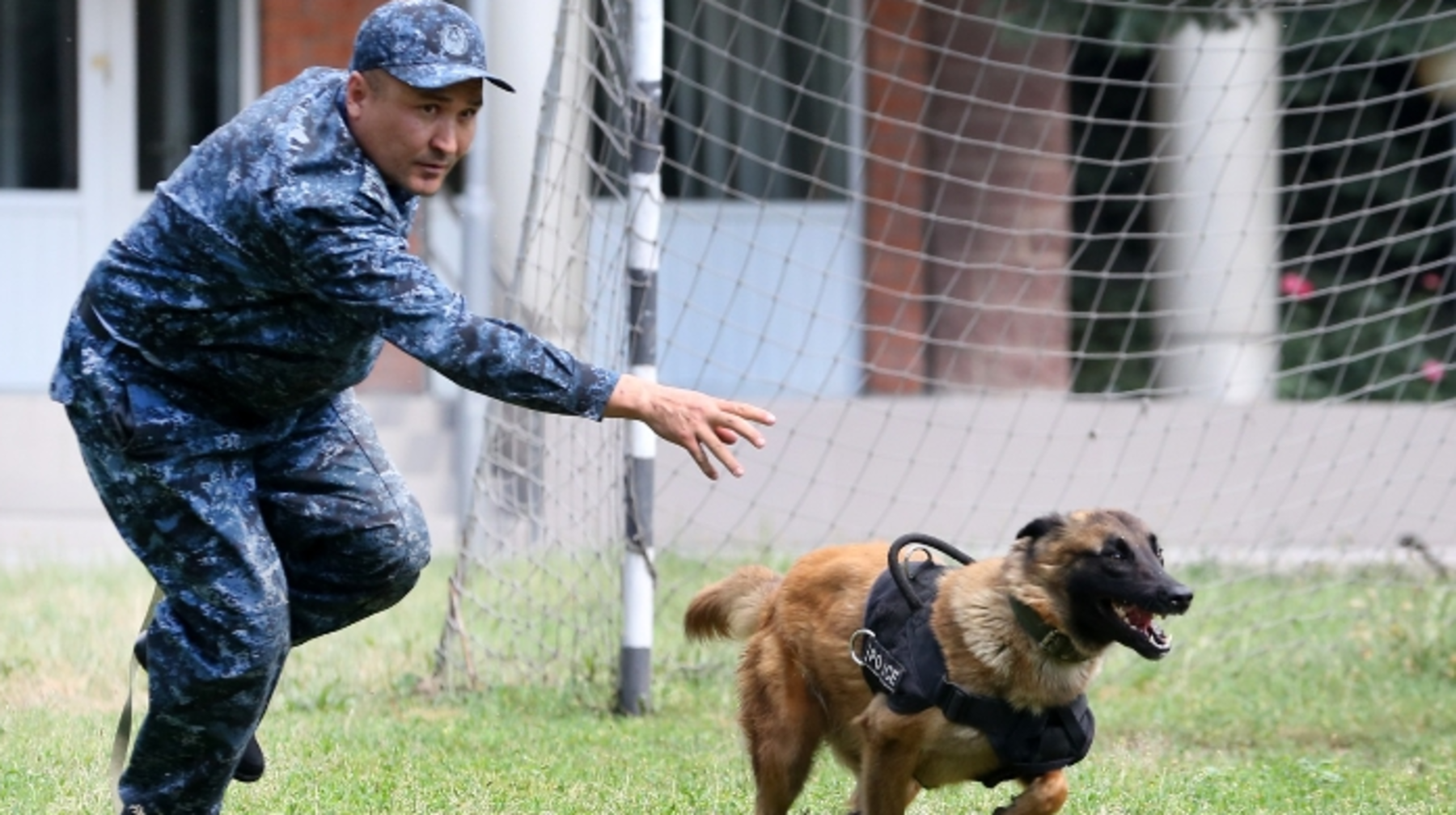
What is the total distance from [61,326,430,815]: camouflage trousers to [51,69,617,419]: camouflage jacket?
0.08 metres

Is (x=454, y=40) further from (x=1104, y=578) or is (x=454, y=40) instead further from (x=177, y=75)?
(x=177, y=75)

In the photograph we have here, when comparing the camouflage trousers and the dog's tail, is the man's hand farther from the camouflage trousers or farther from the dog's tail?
the dog's tail

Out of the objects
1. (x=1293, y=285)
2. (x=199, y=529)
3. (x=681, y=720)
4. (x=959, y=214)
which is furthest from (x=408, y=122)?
(x=1293, y=285)

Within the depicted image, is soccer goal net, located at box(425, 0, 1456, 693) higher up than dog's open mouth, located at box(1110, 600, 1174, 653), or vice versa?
dog's open mouth, located at box(1110, 600, 1174, 653)

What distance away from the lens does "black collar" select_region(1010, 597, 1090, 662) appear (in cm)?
514

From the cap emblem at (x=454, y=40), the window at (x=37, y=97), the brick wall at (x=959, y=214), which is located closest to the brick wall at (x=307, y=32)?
the window at (x=37, y=97)

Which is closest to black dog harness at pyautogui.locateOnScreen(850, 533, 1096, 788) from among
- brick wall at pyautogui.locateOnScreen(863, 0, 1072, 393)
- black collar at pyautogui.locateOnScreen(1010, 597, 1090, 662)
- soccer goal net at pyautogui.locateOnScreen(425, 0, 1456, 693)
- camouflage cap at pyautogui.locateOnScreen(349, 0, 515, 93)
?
black collar at pyautogui.locateOnScreen(1010, 597, 1090, 662)

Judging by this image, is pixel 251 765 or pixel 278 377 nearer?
pixel 278 377

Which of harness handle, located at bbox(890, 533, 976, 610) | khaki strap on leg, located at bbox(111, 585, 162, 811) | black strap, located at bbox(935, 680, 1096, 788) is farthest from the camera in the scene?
harness handle, located at bbox(890, 533, 976, 610)

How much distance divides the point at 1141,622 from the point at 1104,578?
0.52ft

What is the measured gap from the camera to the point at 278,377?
4527mm

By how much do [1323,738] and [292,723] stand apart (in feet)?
12.4

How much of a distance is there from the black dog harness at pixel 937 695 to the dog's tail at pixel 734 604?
0.67m

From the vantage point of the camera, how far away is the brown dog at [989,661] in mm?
5094
